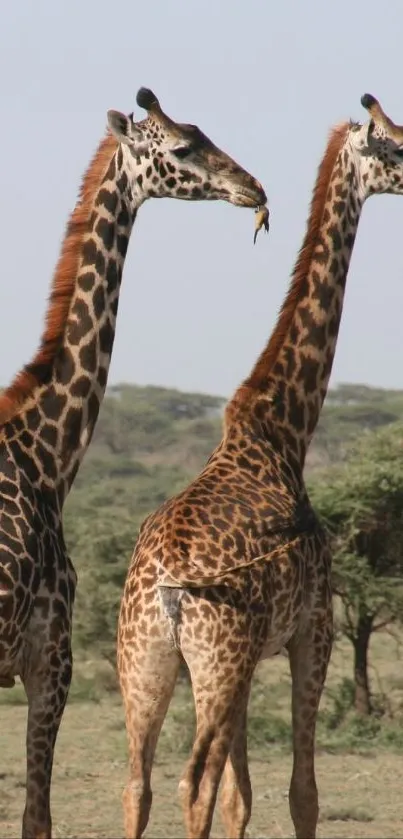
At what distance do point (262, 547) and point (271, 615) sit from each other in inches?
11.2

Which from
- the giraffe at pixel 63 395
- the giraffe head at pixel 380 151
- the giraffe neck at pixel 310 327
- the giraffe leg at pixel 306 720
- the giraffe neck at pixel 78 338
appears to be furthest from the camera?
the giraffe head at pixel 380 151

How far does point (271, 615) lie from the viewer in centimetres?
761

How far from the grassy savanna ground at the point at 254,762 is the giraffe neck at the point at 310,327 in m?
3.33

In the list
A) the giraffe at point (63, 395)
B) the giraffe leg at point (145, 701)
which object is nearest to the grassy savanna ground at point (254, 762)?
the giraffe leg at point (145, 701)

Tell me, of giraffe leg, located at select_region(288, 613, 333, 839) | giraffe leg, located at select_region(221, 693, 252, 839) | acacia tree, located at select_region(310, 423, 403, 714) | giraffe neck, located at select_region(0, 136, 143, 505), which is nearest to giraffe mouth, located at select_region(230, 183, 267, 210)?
giraffe neck, located at select_region(0, 136, 143, 505)

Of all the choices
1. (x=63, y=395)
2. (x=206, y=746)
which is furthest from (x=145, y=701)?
(x=63, y=395)

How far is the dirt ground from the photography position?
36.4 feet

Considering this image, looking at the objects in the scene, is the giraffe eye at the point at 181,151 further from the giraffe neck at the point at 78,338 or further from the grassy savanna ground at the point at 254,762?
the grassy savanna ground at the point at 254,762

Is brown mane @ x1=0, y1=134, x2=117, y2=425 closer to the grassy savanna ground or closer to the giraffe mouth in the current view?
the giraffe mouth

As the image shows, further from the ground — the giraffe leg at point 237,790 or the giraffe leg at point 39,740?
the giraffe leg at point 39,740

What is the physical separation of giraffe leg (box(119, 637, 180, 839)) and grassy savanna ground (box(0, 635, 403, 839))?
3675 millimetres

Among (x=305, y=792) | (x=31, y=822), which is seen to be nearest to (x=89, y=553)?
(x=305, y=792)

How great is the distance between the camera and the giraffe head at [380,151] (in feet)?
29.3

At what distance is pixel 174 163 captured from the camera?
761 centimetres
